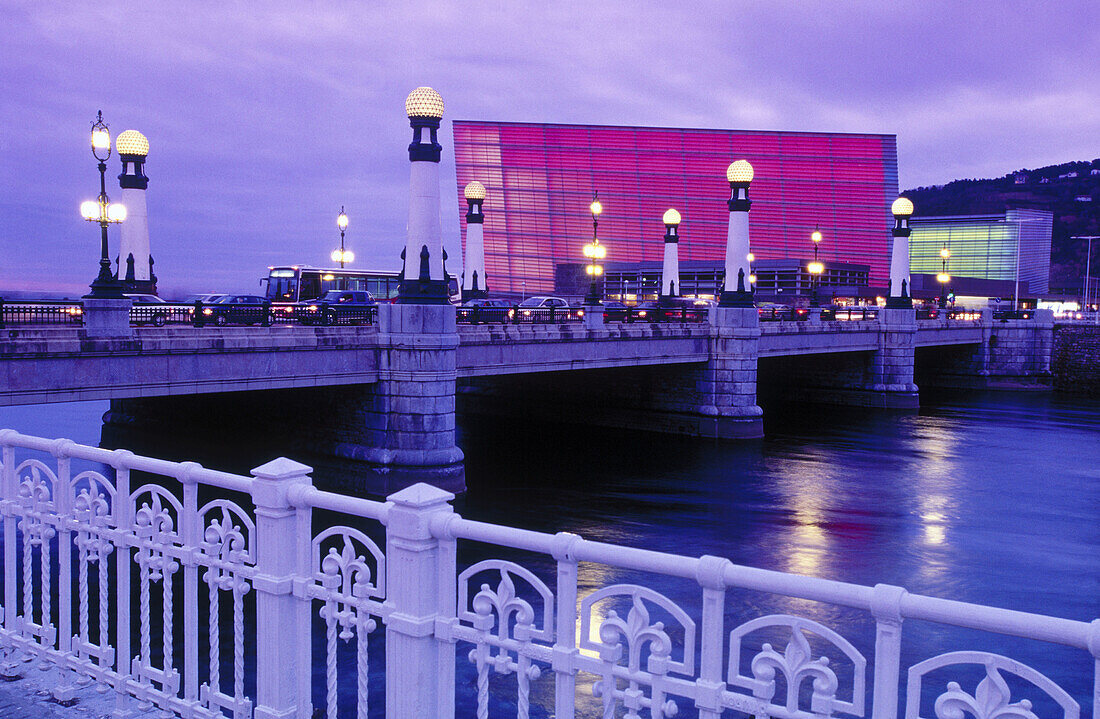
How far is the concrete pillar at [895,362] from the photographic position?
4122 centimetres

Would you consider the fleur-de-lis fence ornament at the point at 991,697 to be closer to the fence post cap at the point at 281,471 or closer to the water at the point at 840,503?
the fence post cap at the point at 281,471

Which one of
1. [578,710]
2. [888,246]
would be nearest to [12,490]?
[578,710]

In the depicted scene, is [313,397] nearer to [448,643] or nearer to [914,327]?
[448,643]

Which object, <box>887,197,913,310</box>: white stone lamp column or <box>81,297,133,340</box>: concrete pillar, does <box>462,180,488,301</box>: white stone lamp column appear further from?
<box>887,197,913,310</box>: white stone lamp column

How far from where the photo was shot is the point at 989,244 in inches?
4144

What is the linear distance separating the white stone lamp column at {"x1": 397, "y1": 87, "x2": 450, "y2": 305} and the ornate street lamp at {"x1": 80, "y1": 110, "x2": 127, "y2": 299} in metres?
5.92

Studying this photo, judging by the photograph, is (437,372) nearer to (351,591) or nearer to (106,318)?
(106,318)

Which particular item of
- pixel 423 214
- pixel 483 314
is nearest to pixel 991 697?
pixel 423 214

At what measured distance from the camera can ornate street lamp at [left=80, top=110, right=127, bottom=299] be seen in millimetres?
15961

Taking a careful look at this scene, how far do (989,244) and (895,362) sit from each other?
74146 millimetres

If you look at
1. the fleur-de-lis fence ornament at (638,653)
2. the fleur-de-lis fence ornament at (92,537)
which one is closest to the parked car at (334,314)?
the fleur-de-lis fence ornament at (92,537)

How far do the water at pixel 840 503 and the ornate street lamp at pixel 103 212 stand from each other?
6.91 m

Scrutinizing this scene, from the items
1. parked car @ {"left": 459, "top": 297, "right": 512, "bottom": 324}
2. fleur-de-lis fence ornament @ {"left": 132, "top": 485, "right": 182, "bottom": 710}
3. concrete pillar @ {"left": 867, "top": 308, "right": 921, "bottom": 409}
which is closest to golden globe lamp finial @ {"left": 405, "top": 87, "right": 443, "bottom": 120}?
parked car @ {"left": 459, "top": 297, "right": 512, "bottom": 324}

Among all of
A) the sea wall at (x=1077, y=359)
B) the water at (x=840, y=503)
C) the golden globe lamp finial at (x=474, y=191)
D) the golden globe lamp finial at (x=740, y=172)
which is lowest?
the water at (x=840, y=503)
